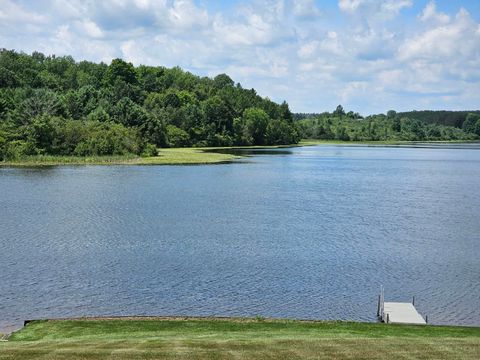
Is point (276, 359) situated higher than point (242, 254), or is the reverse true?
point (276, 359)

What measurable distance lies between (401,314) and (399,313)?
149 mm

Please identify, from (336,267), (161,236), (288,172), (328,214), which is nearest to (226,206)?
(328,214)

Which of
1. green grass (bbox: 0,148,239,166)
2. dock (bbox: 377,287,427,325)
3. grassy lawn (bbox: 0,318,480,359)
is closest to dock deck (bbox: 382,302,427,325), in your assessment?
dock (bbox: 377,287,427,325)

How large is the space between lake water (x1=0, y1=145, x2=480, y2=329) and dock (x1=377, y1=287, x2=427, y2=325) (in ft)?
3.18

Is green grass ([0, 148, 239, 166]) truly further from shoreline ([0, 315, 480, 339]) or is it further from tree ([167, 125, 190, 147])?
shoreline ([0, 315, 480, 339])

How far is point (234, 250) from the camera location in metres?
39.4

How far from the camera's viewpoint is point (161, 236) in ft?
144

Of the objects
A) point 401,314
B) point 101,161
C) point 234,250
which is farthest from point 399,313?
point 101,161

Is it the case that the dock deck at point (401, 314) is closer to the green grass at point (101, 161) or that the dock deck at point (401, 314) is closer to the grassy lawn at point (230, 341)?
the grassy lawn at point (230, 341)

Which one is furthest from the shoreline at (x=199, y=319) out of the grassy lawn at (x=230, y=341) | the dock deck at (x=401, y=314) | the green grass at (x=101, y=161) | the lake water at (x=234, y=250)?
the green grass at (x=101, y=161)

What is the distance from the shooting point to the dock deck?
24.3 metres

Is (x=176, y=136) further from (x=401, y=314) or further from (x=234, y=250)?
(x=401, y=314)

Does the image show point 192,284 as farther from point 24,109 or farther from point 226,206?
point 24,109

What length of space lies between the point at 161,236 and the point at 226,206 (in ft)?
60.2
